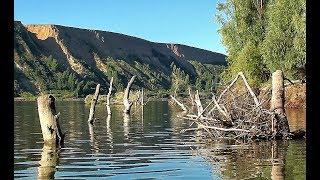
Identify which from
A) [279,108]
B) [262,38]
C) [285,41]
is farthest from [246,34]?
[279,108]

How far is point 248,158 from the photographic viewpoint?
632 inches

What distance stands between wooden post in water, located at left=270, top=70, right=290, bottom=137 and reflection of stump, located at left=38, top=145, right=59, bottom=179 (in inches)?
365

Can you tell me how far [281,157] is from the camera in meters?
16.0

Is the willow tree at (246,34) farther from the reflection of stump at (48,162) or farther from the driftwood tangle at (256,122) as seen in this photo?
the reflection of stump at (48,162)

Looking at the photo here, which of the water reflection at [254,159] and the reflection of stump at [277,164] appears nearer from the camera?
the reflection of stump at [277,164]

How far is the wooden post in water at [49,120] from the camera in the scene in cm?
2066

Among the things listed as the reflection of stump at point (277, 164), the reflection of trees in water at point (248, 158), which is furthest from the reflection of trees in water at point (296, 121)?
the reflection of stump at point (277, 164)

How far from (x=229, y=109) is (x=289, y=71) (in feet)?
88.0

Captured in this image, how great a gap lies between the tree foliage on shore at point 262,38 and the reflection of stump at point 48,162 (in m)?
31.9

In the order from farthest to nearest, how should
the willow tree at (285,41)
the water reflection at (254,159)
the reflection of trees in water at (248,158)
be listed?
1. the willow tree at (285,41)
2. the reflection of trees in water at (248,158)
3. the water reflection at (254,159)

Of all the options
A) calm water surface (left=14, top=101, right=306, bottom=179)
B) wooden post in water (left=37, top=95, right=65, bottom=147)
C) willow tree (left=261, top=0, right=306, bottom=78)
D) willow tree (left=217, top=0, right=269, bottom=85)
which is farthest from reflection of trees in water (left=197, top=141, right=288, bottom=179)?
willow tree (left=217, top=0, right=269, bottom=85)
